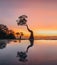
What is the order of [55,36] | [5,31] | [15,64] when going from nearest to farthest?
[15,64]
[55,36]
[5,31]

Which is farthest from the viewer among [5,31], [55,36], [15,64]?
[5,31]

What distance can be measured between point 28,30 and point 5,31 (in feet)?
3.81

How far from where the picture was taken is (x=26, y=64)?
9.41ft

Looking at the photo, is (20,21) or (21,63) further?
(20,21)

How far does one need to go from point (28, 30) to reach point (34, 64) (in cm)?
664

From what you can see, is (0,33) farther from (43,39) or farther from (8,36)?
(43,39)

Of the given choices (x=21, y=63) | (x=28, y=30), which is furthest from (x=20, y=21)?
(x=21, y=63)

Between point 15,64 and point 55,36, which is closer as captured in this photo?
point 15,64

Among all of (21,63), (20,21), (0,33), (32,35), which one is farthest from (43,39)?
(21,63)

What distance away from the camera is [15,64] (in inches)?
112

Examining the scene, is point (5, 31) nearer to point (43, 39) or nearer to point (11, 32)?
point (11, 32)

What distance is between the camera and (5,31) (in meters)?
10.1

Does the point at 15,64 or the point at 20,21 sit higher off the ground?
the point at 20,21

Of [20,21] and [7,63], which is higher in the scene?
[20,21]
